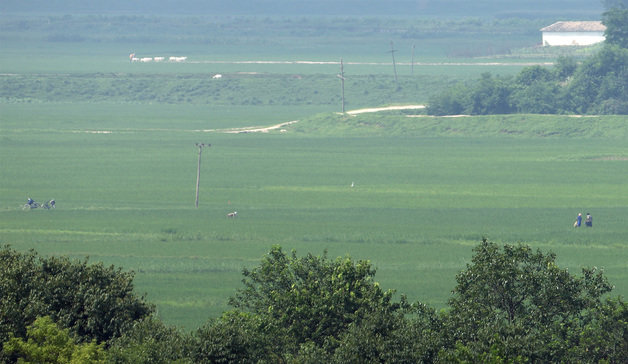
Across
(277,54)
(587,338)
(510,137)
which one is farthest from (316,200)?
(277,54)

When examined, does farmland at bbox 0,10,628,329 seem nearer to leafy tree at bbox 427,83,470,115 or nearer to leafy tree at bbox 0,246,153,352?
leafy tree at bbox 427,83,470,115

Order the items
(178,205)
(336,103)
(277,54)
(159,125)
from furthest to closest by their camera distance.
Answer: (277,54) < (336,103) < (159,125) < (178,205)

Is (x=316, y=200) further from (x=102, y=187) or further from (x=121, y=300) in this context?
(x=121, y=300)

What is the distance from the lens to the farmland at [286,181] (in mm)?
50781

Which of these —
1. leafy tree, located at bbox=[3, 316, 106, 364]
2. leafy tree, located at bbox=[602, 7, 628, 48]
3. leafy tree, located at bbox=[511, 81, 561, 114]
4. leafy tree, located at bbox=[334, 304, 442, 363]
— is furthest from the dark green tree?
leafy tree, located at bbox=[602, 7, 628, 48]

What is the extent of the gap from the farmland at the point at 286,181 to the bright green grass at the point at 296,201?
0.17 metres

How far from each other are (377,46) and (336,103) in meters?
62.3

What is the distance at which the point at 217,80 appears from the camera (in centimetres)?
13975

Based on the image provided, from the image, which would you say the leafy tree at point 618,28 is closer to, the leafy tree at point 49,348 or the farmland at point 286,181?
the farmland at point 286,181

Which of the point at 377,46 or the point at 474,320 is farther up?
the point at 377,46

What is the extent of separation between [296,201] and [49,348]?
144 ft

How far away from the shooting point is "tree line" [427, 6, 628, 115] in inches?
4220

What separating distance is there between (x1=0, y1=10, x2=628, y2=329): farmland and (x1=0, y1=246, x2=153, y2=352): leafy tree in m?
10.6

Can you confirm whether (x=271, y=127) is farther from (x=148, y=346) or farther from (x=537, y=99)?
(x=148, y=346)
